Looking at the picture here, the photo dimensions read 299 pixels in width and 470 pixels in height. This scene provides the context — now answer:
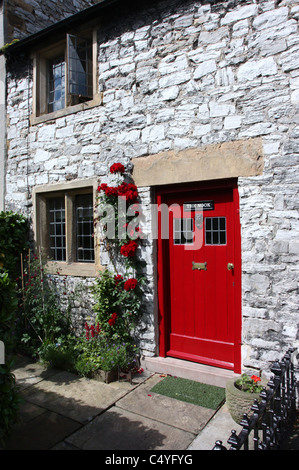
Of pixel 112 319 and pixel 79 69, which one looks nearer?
pixel 112 319

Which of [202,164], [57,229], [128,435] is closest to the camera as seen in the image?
[128,435]

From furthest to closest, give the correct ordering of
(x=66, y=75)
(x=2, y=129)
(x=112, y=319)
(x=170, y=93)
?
(x=2, y=129), (x=66, y=75), (x=112, y=319), (x=170, y=93)

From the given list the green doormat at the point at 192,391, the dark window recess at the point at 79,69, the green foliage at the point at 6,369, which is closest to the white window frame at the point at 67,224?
the dark window recess at the point at 79,69

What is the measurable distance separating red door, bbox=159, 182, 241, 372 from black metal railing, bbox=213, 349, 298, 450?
842 mm

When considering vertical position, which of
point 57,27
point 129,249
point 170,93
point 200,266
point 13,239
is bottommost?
point 200,266

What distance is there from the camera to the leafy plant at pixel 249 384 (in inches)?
131

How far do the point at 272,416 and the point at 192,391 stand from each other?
4.81ft

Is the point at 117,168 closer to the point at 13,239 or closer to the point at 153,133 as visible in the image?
the point at 153,133

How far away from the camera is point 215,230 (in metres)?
4.35

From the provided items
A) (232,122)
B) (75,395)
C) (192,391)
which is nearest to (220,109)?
(232,122)

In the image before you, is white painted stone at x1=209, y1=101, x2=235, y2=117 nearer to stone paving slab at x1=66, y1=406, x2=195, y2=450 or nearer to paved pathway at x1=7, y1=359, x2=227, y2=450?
paved pathway at x1=7, y1=359, x2=227, y2=450

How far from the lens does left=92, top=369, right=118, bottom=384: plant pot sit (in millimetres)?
4305

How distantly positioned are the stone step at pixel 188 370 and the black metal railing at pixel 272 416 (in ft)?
2.84
